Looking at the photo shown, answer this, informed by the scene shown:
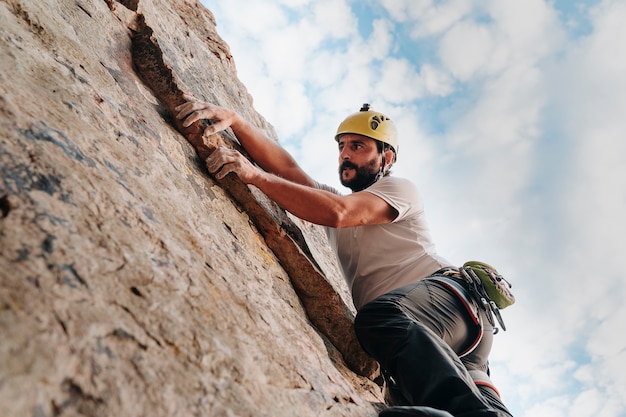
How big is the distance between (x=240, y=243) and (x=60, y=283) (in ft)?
6.63

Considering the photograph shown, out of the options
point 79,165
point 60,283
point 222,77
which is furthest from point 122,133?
point 222,77

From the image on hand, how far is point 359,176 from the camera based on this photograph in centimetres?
571

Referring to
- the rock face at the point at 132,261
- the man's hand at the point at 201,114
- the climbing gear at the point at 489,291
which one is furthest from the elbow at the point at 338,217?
the man's hand at the point at 201,114

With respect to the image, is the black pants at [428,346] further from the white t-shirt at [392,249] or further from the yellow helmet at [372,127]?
the yellow helmet at [372,127]

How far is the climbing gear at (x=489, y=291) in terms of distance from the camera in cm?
418

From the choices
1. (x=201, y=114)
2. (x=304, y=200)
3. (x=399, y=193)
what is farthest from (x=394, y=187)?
(x=201, y=114)

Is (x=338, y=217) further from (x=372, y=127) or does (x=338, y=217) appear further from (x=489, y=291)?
(x=372, y=127)

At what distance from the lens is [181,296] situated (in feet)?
7.12

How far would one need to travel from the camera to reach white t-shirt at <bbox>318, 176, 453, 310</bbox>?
4.53 m

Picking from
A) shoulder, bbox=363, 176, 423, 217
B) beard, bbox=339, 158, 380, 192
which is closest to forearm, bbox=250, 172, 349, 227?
shoulder, bbox=363, 176, 423, 217

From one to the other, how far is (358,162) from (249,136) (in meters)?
1.49

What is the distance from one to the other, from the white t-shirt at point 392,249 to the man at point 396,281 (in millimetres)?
10

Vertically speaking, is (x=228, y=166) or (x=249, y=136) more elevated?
(x=249, y=136)

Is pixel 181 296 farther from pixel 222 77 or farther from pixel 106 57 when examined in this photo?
pixel 222 77
